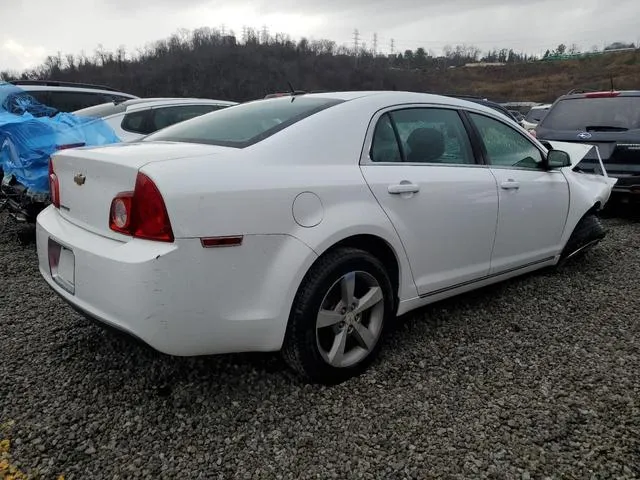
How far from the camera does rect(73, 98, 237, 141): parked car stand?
6.11 meters

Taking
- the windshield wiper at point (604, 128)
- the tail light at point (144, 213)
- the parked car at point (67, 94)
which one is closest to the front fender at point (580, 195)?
the windshield wiper at point (604, 128)

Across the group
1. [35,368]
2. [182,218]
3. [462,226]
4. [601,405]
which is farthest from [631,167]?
[35,368]

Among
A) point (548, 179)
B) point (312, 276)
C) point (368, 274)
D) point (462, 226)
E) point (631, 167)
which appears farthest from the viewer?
point (631, 167)

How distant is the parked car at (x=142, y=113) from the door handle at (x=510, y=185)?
3476mm

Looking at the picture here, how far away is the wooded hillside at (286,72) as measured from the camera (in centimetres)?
6106

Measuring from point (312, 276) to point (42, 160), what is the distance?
11.6 feet

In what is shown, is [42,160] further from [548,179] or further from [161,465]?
[548,179]

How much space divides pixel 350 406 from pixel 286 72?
66.8 m

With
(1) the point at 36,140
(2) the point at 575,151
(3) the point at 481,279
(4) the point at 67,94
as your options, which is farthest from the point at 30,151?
(2) the point at 575,151

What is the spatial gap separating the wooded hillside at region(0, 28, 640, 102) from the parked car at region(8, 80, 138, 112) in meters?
49.8

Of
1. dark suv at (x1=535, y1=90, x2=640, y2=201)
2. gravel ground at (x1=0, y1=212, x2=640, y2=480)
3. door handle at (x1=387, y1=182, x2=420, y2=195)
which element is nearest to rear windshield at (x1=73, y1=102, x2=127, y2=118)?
gravel ground at (x1=0, y1=212, x2=640, y2=480)

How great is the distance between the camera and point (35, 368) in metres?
2.82

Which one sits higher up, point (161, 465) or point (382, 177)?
point (382, 177)

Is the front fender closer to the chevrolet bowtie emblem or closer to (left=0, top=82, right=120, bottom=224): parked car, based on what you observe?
the chevrolet bowtie emblem
